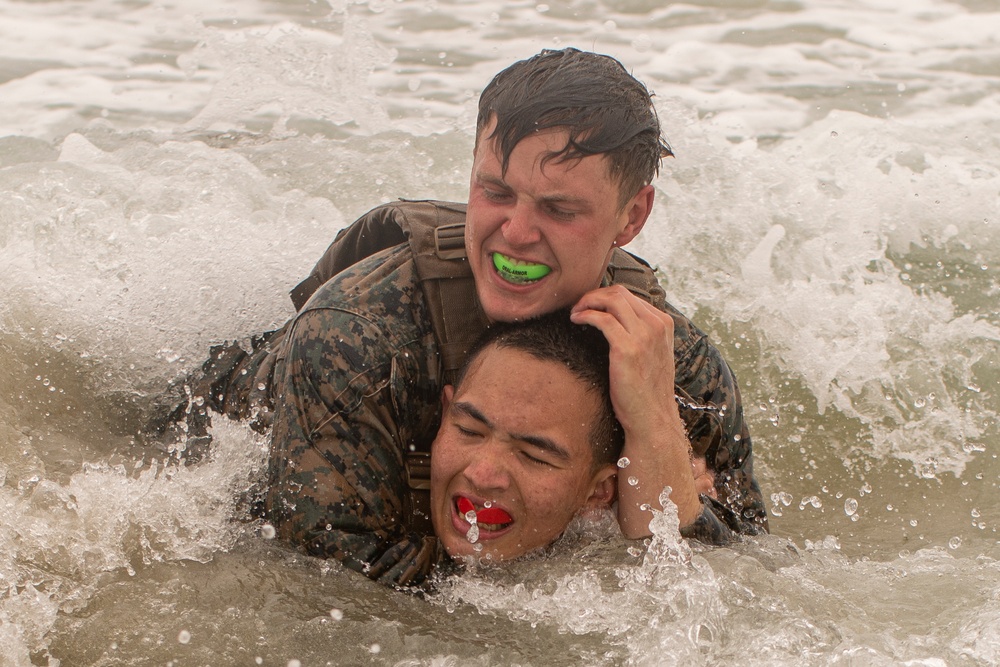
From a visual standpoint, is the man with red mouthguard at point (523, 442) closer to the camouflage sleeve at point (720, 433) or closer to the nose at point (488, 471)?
the nose at point (488, 471)

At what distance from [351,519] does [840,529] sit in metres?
2.26

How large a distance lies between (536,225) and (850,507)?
7.34ft

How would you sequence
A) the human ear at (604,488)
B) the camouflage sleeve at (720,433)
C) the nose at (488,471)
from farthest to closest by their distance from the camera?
1. the camouflage sleeve at (720,433)
2. the human ear at (604,488)
3. the nose at (488,471)

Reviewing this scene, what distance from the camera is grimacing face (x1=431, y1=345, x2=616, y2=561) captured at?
11.9 feet

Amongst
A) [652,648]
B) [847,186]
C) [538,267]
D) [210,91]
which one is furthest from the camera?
[210,91]

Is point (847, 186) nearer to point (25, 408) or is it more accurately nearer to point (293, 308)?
point (293, 308)

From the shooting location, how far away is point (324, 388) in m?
3.66

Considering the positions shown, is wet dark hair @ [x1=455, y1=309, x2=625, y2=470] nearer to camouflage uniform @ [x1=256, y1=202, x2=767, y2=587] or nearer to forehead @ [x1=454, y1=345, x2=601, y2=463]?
forehead @ [x1=454, y1=345, x2=601, y2=463]

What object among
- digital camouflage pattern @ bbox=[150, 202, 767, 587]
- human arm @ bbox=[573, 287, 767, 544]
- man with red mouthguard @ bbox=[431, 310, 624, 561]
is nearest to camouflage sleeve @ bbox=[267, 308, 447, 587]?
digital camouflage pattern @ bbox=[150, 202, 767, 587]

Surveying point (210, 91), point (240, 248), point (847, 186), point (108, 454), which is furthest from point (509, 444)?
point (210, 91)

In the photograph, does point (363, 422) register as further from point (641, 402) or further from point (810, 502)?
point (810, 502)

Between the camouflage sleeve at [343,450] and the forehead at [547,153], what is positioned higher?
the forehead at [547,153]

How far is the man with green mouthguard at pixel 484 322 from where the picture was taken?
367cm

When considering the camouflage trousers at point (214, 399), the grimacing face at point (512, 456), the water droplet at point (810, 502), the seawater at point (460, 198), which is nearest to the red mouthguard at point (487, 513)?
the grimacing face at point (512, 456)
